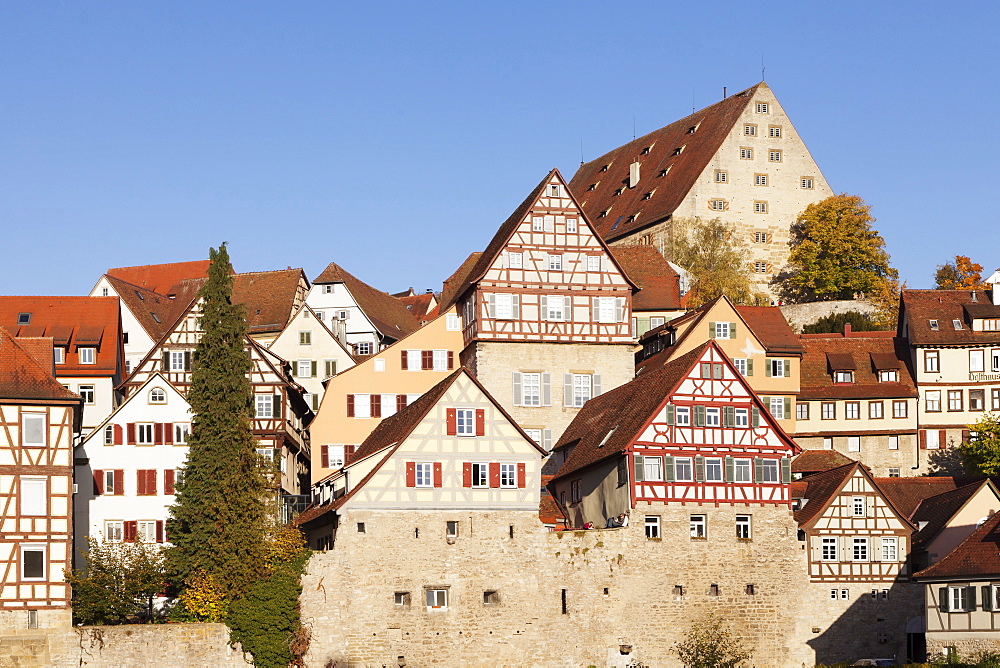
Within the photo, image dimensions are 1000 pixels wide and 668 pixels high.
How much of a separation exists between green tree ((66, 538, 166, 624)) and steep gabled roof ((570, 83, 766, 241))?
2014 inches

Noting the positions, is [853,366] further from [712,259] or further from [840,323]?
[712,259]

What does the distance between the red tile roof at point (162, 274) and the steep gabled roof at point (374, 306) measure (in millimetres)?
Result: 15007

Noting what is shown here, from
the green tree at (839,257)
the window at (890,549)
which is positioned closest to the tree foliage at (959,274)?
the green tree at (839,257)

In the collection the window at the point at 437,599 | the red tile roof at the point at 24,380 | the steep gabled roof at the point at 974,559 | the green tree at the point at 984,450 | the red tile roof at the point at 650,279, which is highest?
the red tile roof at the point at 650,279

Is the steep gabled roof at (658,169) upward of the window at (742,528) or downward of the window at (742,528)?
upward

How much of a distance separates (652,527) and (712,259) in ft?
144

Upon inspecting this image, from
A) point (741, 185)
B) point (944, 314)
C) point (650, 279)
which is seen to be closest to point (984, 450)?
point (944, 314)

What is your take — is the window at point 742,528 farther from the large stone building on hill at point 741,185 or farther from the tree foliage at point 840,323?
the large stone building on hill at point 741,185

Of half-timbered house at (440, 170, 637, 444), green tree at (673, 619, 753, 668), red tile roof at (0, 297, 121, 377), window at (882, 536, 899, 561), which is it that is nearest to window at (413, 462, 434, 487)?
green tree at (673, 619, 753, 668)

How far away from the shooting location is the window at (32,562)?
183 feet

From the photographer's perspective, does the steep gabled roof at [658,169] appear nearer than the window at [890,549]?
Answer: No

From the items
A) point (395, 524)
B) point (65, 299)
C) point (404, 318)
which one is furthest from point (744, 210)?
point (395, 524)

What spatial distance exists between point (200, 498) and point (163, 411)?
381 inches

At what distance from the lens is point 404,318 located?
4082 inches
